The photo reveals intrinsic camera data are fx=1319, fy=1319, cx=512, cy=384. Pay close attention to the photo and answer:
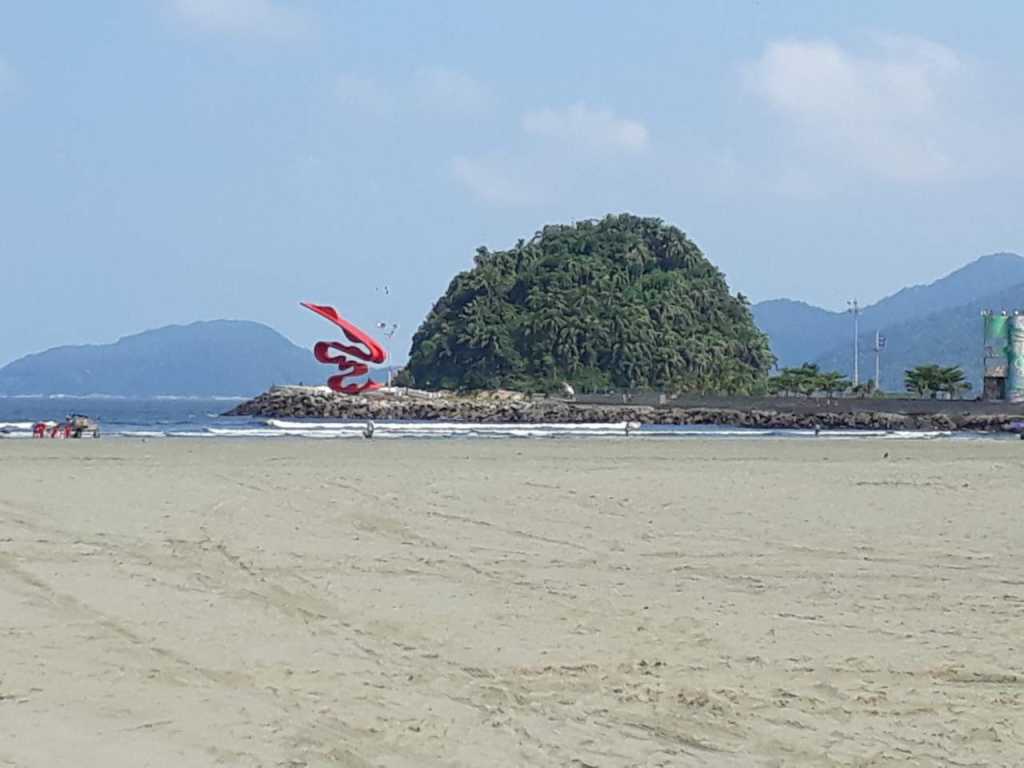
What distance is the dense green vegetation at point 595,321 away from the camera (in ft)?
352

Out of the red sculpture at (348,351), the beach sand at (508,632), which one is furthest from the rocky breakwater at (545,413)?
the beach sand at (508,632)

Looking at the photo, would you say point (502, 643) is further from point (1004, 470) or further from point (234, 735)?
point (1004, 470)

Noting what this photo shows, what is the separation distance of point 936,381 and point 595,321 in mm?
27316

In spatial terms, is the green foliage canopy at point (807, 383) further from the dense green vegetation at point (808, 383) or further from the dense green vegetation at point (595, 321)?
the dense green vegetation at point (595, 321)

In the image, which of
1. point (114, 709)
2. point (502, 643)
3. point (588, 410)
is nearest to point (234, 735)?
point (114, 709)

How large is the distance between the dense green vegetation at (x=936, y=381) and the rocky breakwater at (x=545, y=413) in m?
19.0

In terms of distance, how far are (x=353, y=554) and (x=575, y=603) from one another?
284 cm

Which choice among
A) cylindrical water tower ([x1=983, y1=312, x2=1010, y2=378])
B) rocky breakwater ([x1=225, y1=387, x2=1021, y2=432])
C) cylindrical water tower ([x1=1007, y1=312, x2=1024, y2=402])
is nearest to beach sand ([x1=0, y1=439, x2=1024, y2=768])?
rocky breakwater ([x1=225, y1=387, x2=1021, y2=432])

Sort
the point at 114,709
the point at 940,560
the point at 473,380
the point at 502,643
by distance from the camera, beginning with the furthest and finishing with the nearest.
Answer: the point at 473,380
the point at 940,560
the point at 502,643
the point at 114,709

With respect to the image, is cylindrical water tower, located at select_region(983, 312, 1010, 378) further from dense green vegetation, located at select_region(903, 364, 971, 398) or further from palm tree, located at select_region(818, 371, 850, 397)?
palm tree, located at select_region(818, 371, 850, 397)

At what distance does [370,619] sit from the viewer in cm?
786

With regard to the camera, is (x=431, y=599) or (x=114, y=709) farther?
(x=431, y=599)

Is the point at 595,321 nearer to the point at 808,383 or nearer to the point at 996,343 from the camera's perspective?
the point at 808,383

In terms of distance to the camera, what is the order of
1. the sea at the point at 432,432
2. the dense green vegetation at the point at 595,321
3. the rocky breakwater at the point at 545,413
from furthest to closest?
the dense green vegetation at the point at 595,321, the rocky breakwater at the point at 545,413, the sea at the point at 432,432
